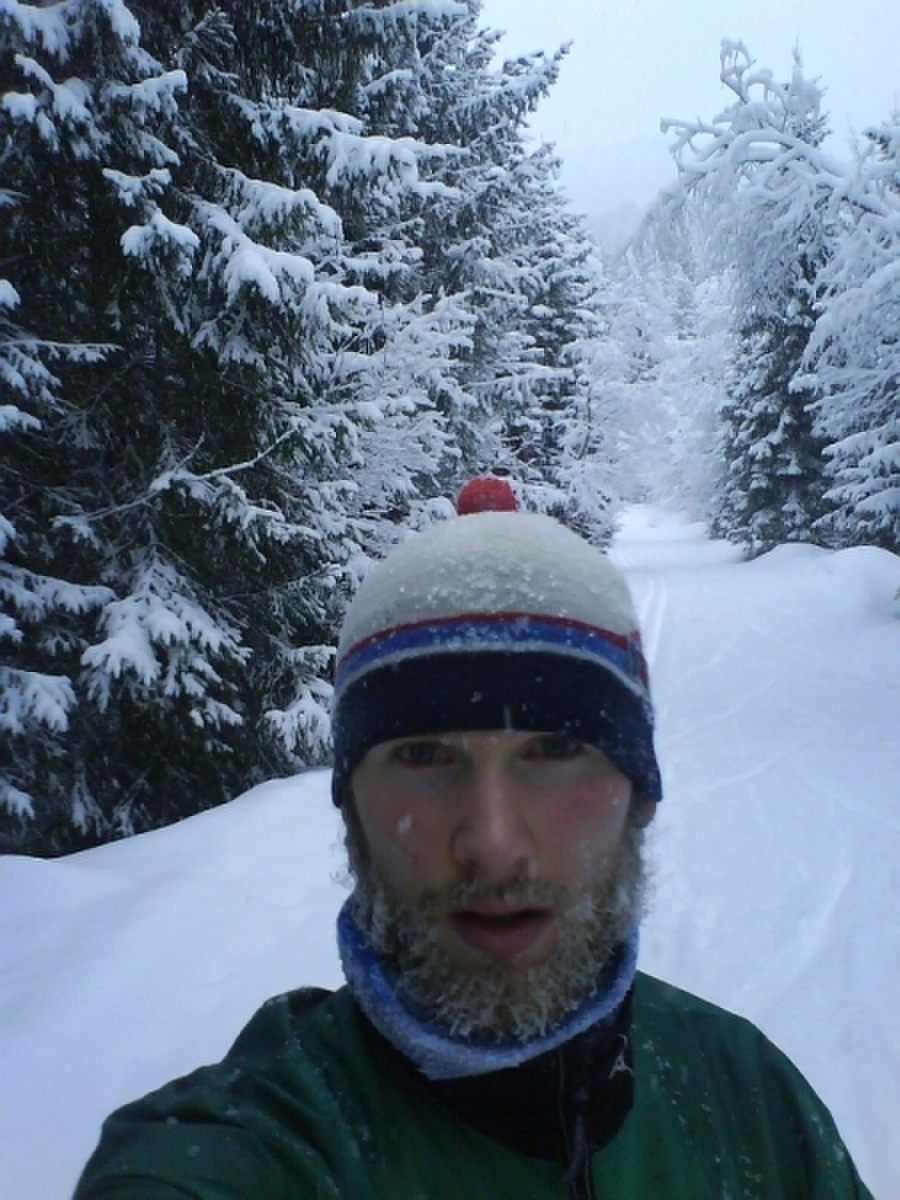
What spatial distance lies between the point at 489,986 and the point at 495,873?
0.50ft

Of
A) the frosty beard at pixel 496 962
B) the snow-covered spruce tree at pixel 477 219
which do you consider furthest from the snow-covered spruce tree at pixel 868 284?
the frosty beard at pixel 496 962

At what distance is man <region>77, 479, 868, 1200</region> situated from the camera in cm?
114

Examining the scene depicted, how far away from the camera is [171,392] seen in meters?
5.74

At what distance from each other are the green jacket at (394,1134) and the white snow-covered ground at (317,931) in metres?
0.40

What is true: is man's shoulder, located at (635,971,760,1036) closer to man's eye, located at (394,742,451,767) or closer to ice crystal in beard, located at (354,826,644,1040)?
ice crystal in beard, located at (354,826,644,1040)

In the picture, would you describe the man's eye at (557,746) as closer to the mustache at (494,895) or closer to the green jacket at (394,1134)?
the mustache at (494,895)

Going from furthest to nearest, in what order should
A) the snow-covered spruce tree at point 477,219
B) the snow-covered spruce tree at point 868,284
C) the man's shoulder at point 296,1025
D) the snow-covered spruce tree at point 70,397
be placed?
the snow-covered spruce tree at point 477,219 < the snow-covered spruce tree at point 868,284 < the snow-covered spruce tree at point 70,397 < the man's shoulder at point 296,1025

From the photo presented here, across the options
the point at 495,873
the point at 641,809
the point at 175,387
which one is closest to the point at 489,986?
the point at 495,873

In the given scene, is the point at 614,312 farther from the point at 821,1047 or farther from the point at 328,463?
the point at 821,1047

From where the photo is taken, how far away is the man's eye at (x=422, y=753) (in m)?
1.30

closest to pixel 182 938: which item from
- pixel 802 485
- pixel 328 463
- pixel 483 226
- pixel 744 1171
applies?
pixel 744 1171

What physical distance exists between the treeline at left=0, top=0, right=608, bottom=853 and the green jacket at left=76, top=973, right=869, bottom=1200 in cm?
395

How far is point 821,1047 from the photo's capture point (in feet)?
10.6

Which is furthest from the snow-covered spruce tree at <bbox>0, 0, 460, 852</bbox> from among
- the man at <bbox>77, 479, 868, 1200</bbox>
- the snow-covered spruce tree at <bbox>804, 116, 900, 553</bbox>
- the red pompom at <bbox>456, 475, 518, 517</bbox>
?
the snow-covered spruce tree at <bbox>804, 116, 900, 553</bbox>
